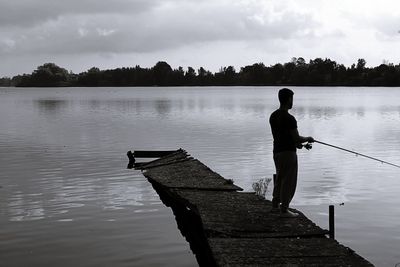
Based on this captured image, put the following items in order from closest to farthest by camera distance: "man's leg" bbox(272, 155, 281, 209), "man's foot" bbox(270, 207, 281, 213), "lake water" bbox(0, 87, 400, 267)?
"man's leg" bbox(272, 155, 281, 209), "man's foot" bbox(270, 207, 281, 213), "lake water" bbox(0, 87, 400, 267)

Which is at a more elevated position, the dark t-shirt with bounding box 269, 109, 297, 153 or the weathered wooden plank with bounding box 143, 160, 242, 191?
the dark t-shirt with bounding box 269, 109, 297, 153

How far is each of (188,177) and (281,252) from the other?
1000 cm

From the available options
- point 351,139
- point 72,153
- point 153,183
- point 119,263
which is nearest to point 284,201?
point 119,263

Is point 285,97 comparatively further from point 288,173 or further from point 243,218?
point 243,218

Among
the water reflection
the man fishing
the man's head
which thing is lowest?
the water reflection

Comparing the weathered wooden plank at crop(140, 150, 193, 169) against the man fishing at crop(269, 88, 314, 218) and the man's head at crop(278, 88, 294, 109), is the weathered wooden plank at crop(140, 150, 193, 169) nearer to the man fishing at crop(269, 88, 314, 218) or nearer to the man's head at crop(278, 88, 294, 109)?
the man fishing at crop(269, 88, 314, 218)

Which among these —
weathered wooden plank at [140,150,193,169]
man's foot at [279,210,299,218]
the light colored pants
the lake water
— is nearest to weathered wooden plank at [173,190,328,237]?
man's foot at [279,210,299,218]

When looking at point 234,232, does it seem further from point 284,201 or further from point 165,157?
point 165,157

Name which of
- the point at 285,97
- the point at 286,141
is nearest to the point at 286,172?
the point at 286,141

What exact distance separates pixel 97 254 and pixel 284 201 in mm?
4429

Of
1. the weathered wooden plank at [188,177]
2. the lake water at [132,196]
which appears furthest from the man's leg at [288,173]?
the weathered wooden plank at [188,177]

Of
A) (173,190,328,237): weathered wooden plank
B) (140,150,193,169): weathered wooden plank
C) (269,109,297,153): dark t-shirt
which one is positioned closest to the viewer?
(173,190,328,237): weathered wooden plank

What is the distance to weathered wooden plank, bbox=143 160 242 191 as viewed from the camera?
671 inches

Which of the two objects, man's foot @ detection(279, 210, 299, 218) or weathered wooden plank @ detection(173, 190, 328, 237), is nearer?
weathered wooden plank @ detection(173, 190, 328, 237)
